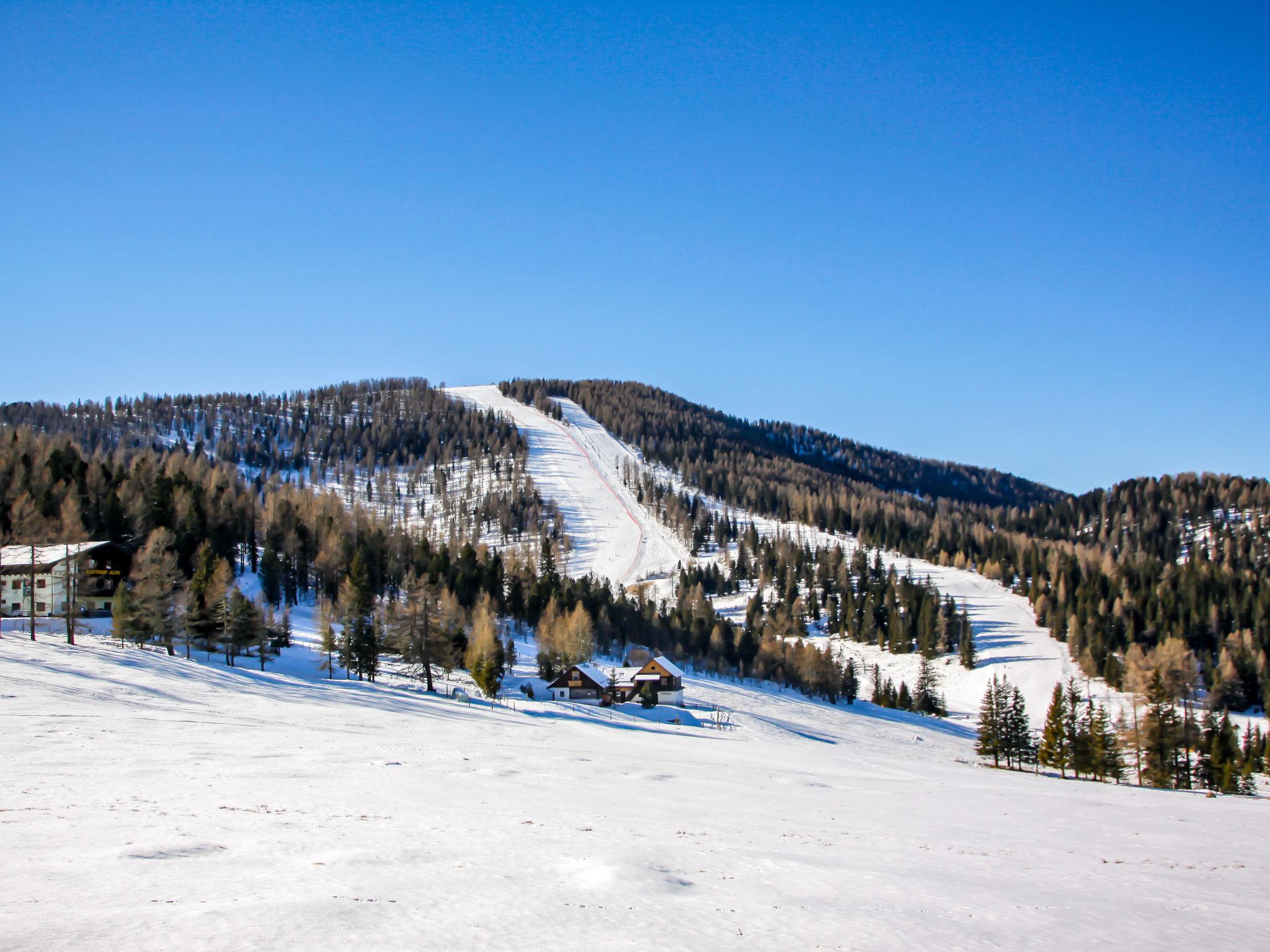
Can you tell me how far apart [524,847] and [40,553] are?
64.7 meters

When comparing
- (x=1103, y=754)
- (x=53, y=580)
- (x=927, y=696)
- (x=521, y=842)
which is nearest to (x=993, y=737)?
(x=1103, y=754)

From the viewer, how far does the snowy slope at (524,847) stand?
11.0 m

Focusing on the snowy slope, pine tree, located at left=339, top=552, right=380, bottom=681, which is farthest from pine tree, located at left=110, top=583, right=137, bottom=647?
the snowy slope

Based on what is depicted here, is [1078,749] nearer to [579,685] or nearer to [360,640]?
[579,685]

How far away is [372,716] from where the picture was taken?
130 feet

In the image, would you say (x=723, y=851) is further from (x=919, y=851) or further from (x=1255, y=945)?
(x=1255, y=945)

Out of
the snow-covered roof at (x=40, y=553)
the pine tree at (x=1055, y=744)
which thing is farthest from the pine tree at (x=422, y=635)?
the pine tree at (x=1055, y=744)

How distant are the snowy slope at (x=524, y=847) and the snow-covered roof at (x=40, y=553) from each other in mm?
31168

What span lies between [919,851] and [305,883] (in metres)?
13.6

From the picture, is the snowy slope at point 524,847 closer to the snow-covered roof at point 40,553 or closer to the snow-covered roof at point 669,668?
the snow-covered roof at point 40,553

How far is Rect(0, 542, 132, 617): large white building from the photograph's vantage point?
6066cm

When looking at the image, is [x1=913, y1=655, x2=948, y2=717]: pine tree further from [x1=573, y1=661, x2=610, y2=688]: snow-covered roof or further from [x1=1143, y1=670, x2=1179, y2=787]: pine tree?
[x1=573, y1=661, x2=610, y2=688]: snow-covered roof

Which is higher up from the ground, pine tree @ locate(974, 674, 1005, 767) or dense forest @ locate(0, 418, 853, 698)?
dense forest @ locate(0, 418, 853, 698)

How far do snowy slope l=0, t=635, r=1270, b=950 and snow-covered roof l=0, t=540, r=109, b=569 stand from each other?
31.2m
